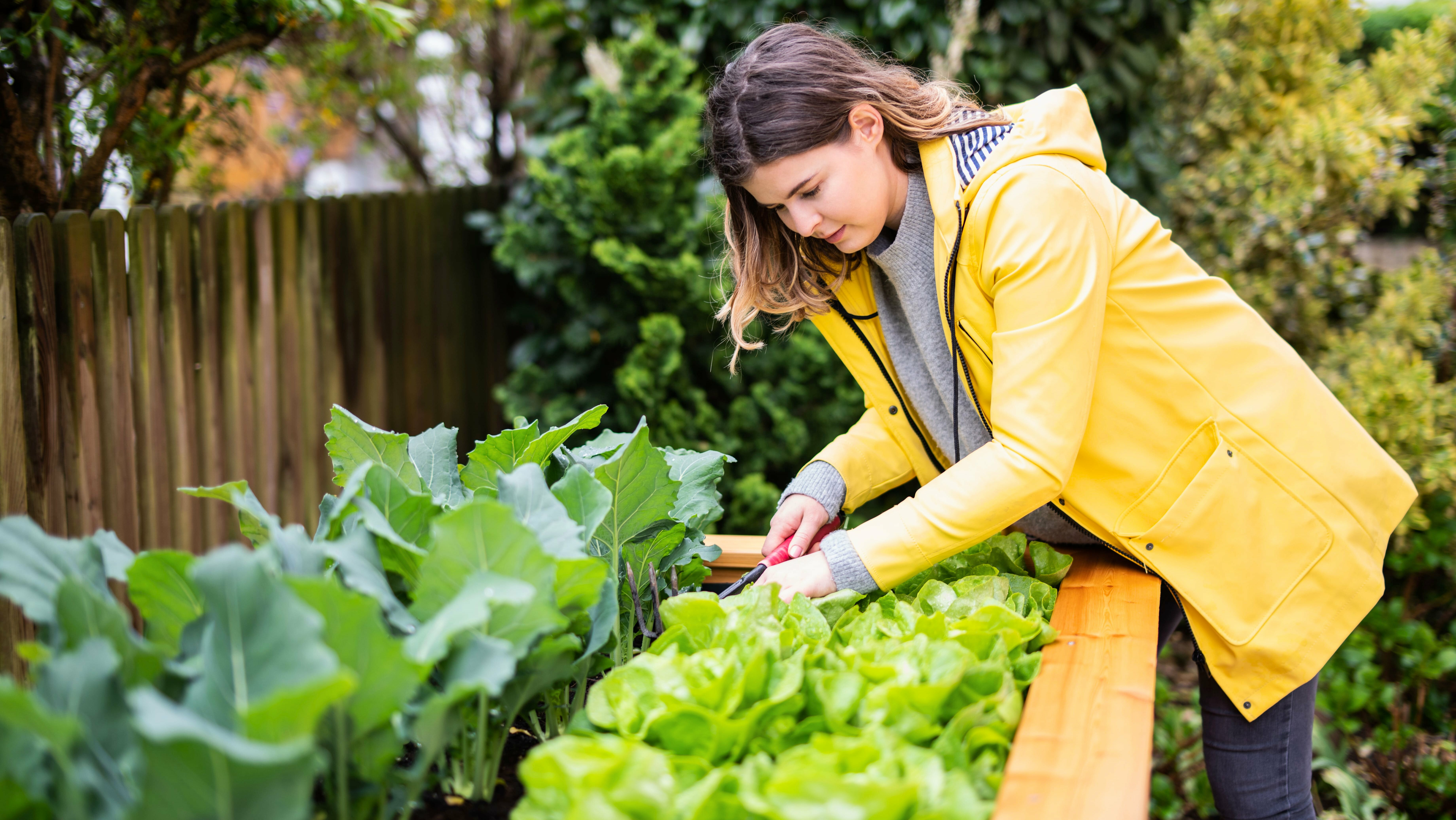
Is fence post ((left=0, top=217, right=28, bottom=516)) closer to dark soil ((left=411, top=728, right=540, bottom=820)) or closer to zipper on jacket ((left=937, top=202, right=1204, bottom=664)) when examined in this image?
dark soil ((left=411, top=728, right=540, bottom=820))

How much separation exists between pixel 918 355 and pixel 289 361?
7.26 feet

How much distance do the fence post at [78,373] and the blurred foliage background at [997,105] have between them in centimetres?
21

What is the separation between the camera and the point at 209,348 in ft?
9.13

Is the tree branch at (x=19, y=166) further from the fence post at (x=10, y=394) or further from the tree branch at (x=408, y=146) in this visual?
the tree branch at (x=408, y=146)

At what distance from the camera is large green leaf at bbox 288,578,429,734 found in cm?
87

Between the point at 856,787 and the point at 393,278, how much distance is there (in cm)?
322

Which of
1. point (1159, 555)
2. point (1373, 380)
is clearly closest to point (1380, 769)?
point (1373, 380)

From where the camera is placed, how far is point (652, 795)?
2.89 feet

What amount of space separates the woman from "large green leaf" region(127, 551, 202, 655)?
74 centimetres

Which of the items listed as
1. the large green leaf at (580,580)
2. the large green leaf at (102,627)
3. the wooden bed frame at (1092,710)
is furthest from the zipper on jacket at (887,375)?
the large green leaf at (102,627)

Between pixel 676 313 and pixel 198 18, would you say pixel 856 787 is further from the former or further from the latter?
pixel 676 313

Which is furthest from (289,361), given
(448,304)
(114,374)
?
(448,304)

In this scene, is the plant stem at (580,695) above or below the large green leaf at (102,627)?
below

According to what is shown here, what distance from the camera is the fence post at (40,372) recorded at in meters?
2.15
